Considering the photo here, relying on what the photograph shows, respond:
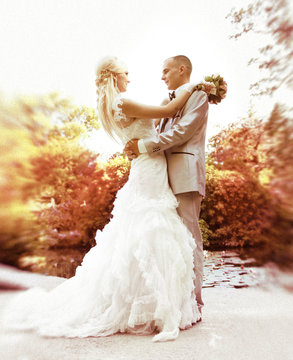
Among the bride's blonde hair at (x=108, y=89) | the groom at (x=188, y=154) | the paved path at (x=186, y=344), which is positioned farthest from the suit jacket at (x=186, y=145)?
the paved path at (x=186, y=344)

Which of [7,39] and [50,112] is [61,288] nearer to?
[50,112]

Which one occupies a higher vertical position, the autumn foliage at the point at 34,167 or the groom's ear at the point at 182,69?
the groom's ear at the point at 182,69

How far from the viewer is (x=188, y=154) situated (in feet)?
8.33

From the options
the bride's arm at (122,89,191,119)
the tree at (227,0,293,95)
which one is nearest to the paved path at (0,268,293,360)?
the tree at (227,0,293,95)

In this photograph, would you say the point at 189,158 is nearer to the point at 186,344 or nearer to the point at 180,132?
the point at 180,132

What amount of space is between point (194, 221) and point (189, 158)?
51 centimetres

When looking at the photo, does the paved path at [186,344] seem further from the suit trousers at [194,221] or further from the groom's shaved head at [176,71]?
the groom's shaved head at [176,71]

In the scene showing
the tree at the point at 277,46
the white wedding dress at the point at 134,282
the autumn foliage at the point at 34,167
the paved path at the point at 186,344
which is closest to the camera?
the tree at the point at 277,46

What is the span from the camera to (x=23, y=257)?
3.84 ft

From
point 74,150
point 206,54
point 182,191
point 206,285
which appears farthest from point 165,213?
point 206,285

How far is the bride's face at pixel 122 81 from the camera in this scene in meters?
2.70

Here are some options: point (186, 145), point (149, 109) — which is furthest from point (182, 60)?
point (186, 145)

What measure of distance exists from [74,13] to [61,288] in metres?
1.96

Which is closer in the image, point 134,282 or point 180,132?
point 134,282
